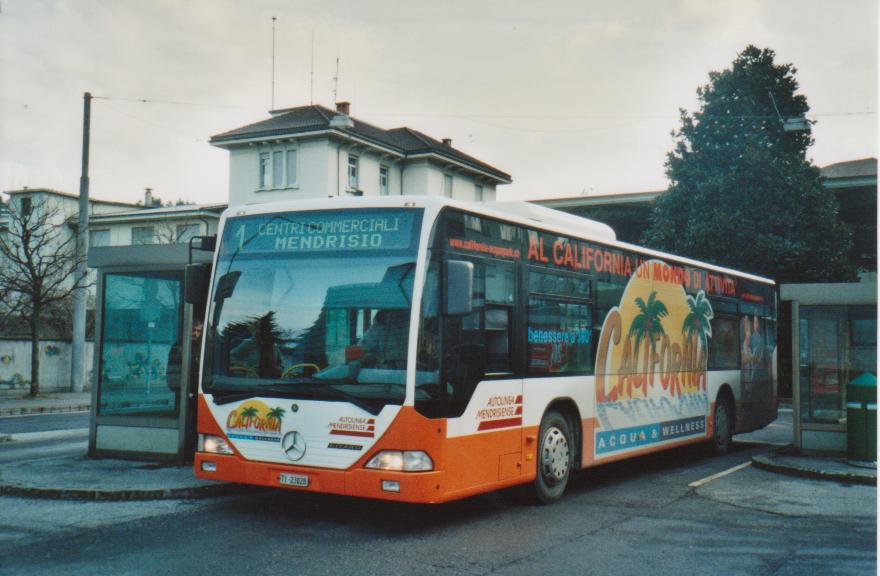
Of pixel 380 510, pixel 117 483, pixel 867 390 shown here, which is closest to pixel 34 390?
pixel 117 483

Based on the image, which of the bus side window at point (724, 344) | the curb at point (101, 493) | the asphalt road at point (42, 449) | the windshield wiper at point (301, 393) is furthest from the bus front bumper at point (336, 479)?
the bus side window at point (724, 344)

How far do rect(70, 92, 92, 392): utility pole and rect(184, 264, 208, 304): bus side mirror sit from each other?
57.9 feet

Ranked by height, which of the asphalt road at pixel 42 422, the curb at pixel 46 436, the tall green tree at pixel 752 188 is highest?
the tall green tree at pixel 752 188

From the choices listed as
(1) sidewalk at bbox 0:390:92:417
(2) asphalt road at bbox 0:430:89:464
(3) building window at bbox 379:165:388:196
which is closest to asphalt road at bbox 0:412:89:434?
(1) sidewalk at bbox 0:390:92:417

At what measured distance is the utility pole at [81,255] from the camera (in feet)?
81.6

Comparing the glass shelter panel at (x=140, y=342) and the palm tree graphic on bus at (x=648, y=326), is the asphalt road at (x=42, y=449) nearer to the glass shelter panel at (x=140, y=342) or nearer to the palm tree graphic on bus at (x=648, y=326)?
the glass shelter panel at (x=140, y=342)

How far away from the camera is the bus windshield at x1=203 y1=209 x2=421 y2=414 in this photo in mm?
7680

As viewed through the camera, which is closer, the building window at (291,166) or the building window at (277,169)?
the building window at (291,166)

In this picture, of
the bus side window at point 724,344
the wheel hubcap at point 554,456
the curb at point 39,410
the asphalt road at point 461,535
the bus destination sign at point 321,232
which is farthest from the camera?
the curb at point 39,410

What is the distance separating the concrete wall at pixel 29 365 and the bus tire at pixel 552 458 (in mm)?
23135

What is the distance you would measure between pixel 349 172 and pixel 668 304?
32.6 m

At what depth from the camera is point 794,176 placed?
29.0 metres

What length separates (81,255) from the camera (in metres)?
26.2

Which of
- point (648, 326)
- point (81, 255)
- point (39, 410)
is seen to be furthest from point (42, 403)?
point (648, 326)
